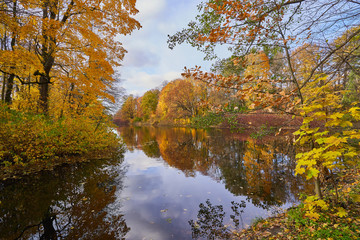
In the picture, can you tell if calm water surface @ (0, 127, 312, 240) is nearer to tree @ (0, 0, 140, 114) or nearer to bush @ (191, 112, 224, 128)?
bush @ (191, 112, 224, 128)

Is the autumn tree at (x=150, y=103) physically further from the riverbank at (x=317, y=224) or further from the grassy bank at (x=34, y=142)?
the riverbank at (x=317, y=224)

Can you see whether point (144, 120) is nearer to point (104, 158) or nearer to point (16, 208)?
point (104, 158)

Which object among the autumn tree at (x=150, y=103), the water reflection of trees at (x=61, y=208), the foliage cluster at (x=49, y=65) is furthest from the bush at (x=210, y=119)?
the autumn tree at (x=150, y=103)

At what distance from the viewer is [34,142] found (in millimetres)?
7113

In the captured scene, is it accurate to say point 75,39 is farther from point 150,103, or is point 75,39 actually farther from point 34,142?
point 150,103

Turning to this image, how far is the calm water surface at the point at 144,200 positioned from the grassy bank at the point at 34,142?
2.79ft

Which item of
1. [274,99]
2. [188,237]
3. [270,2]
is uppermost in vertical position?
[270,2]

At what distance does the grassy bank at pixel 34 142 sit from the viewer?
6.61m

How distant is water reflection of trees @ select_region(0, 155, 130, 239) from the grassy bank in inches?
34.1

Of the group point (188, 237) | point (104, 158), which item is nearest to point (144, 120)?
point (104, 158)

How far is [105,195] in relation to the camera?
5.98 m

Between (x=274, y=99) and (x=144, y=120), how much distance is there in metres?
62.1

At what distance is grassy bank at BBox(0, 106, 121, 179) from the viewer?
21.7 ft

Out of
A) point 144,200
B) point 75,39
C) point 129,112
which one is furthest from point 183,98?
point 129,112
